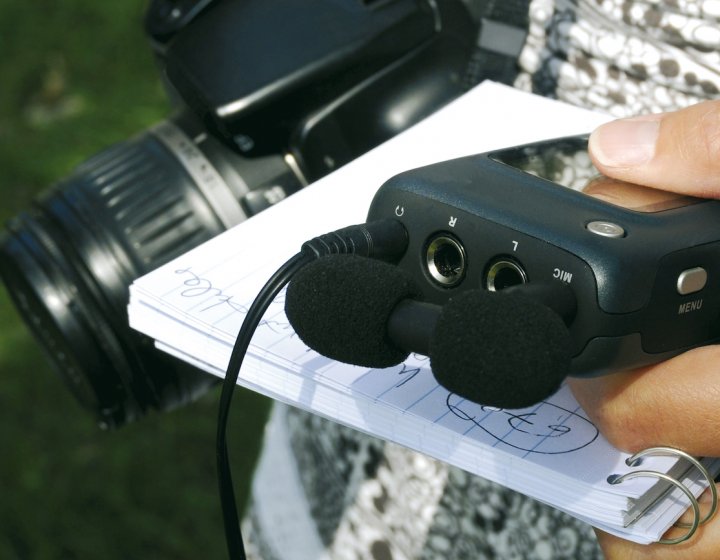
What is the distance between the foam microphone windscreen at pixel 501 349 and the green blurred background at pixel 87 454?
1.07m

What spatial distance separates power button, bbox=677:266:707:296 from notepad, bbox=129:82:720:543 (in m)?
0.08

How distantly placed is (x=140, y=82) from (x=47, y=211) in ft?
4.31

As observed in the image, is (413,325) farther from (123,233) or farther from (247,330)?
(123,233)

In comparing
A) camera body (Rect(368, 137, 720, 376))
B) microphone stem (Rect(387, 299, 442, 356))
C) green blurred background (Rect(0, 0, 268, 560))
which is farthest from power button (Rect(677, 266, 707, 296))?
green blurred background (Rect(0, 0, 268, 560))

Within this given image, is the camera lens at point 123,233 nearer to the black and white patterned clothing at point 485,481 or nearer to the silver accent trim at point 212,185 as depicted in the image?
the silver accent trim at point 212,185

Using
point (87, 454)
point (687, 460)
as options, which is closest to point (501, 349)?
point (687, 460)

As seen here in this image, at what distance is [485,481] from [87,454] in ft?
3.20

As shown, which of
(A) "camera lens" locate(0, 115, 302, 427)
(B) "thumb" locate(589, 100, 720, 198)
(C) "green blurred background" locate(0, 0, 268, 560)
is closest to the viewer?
(B) "thumb" locate(589, 100, 720, 198)

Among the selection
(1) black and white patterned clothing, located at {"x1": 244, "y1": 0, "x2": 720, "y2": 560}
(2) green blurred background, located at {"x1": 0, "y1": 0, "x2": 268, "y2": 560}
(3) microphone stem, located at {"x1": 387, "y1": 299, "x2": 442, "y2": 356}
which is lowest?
(2) green blurred background, located at {"x1": 0, "y1": 0, "x2": 268, "y2": 560}

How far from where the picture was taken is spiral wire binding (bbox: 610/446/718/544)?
0.45 metres

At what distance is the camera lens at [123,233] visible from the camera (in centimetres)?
69

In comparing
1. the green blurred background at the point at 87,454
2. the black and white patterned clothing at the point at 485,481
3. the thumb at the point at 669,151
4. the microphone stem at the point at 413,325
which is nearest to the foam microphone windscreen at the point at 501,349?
the microphone stem at the point at 413,325

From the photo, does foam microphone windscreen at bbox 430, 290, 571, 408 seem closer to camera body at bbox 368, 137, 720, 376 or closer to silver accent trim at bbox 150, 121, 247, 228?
camera body at bbox 368, 137, 720, 376

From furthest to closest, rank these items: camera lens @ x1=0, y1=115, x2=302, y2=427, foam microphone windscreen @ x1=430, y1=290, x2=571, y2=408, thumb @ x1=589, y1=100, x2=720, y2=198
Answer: camera lens @ x1=0, y1=115, x2=302, y2=427 < thumb @ x1=589, y1=100, x2=720, y2=198 < foam microphone windscreen @ x1=430, y1=290, x2=571, y2=408
